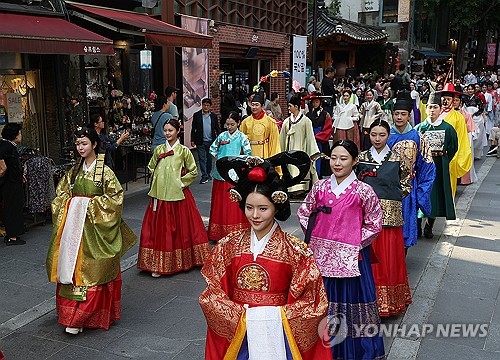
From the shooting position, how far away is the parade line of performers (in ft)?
9.59

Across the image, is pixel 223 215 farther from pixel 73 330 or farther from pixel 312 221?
pixel 312 221

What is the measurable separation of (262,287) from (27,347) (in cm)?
250

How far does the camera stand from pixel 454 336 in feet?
15.1

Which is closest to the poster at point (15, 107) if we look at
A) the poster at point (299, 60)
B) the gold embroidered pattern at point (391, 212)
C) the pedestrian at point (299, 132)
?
the pedestrian at point (299, 132)

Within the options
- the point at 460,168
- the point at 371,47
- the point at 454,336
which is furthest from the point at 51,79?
the point at 371,47

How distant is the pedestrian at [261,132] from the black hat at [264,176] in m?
4.93

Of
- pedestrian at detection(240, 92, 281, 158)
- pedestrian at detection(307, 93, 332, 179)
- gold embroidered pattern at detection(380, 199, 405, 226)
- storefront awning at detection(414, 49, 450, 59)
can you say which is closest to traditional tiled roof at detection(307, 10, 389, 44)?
storefront awning at detection(414, 49, 450, 59)

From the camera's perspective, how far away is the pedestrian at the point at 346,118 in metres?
12.1

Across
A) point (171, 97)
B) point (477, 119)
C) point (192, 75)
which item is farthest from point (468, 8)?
point (171, 97)

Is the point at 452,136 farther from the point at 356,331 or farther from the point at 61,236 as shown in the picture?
the point at 61,236

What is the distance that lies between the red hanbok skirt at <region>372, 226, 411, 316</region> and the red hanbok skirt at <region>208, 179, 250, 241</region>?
98.8 inches

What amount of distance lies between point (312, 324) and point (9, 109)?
755 centimetres

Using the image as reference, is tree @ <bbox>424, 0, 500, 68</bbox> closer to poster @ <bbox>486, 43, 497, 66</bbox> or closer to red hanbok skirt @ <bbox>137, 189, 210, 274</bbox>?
poster @ <bbox>486, 43, 497, 66</bbox>

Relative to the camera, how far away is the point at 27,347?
4402 millimetres
